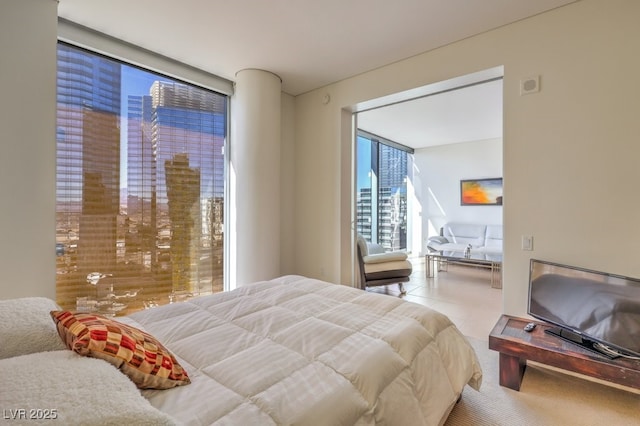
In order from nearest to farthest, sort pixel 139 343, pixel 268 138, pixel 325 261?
pixel 139 343
pixel 268 138
pixel 325 261

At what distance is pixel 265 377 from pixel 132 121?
298 cm

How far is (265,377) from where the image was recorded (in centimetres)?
105

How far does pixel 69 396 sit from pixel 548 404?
95.9 inches

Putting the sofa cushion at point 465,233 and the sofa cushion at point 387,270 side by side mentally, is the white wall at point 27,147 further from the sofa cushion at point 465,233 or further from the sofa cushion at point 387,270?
the sofa cushion at point 465,233

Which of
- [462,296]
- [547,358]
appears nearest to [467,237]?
[462,296]

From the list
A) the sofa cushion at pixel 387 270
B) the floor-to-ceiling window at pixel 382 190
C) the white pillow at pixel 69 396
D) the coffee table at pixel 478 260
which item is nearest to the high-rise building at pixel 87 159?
the white pillow at pixel 69 396

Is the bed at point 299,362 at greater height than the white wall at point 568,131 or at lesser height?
lesser

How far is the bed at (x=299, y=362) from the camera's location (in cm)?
89

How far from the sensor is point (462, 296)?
13.3ft

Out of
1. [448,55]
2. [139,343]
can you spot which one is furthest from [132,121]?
[448,55]

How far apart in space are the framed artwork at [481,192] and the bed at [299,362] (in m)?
5.78

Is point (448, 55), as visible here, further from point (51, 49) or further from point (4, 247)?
point (4, 247)

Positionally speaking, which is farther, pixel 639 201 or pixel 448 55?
pixel 448 55

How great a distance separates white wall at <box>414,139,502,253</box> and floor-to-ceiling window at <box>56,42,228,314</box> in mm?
5550
